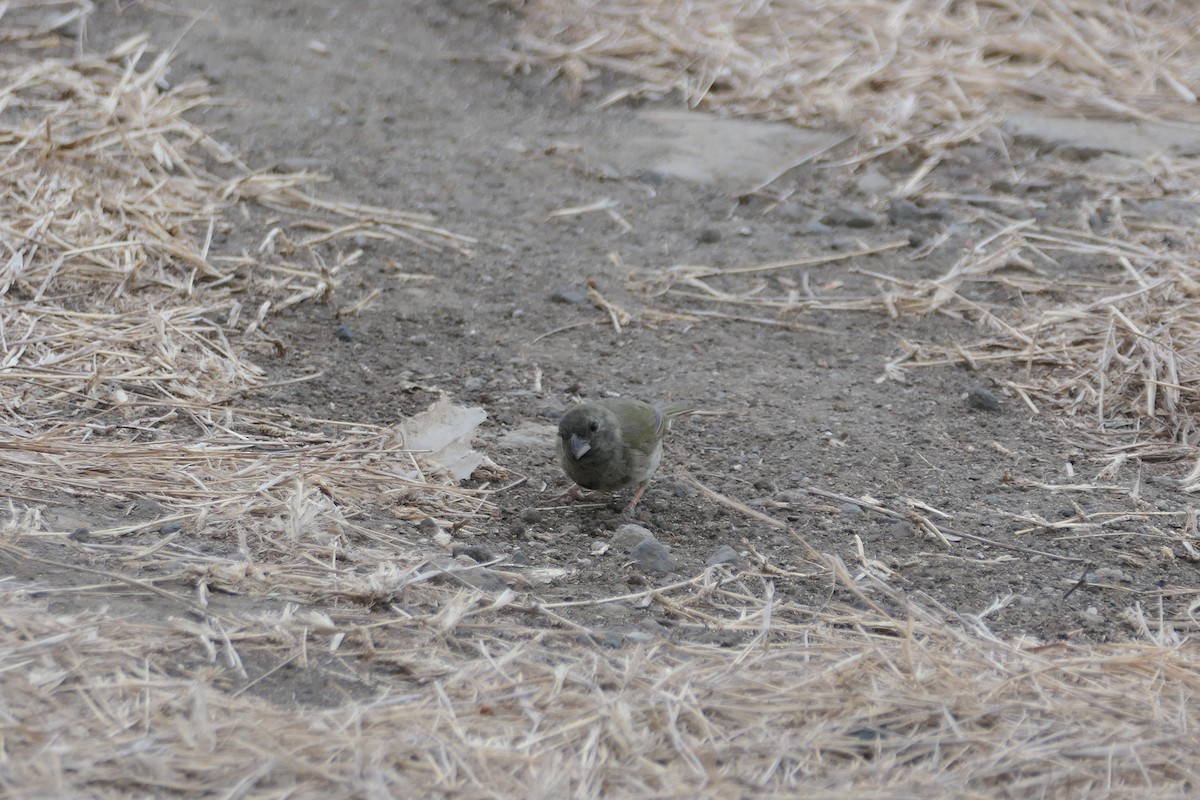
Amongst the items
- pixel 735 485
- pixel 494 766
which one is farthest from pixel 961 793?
pixel 735 485

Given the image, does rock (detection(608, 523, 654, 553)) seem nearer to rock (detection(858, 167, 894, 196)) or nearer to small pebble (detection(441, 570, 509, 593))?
small pebble (detection(441, 570, 509, 593))

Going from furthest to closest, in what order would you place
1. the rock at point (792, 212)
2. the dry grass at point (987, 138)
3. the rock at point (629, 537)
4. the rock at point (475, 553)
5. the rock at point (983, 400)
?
the rock at point (792, 212)
the dry grass at point (987, 138)
the rock at point (983, 400)
the rock at point (629, 537)
the rock at point (475, 553)

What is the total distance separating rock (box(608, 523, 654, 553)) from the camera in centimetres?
447

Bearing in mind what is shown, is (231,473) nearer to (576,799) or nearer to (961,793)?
(576,799)

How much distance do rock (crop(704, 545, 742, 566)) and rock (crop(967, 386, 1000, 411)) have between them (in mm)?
1854

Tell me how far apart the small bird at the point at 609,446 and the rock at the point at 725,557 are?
542 mm

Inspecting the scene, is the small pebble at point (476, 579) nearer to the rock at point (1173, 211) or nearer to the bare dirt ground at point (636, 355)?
the bare dirt ground at point (636, 355)

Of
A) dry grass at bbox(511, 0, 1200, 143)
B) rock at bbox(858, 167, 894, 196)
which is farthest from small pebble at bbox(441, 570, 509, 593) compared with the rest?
dry grass at bbox(511, 0, 1200, 143)

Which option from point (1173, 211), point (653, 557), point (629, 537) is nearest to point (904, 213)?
point (1173, 211)

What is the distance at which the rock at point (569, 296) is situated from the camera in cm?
648

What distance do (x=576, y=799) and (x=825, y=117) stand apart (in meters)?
6.54

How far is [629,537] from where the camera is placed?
14.8ft

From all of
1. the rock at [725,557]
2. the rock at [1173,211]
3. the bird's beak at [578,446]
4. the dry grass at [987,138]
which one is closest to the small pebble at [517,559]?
the bird's beak at [578,446]

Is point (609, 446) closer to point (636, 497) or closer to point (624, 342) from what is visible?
point (636, 497)
